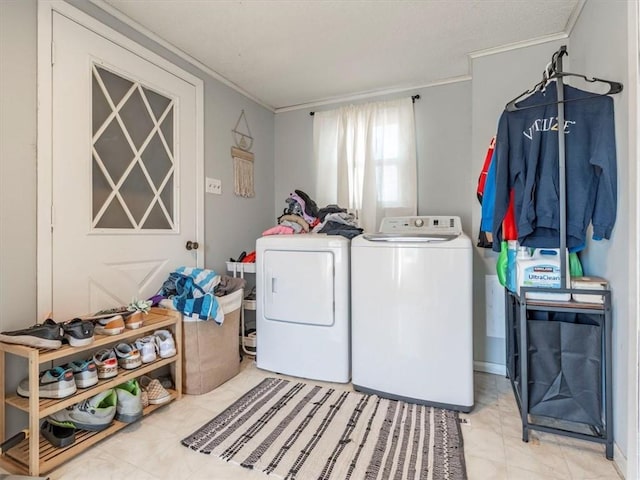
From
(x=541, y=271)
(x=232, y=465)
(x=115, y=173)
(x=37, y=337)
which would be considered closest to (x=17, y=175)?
(x=115, y=173)

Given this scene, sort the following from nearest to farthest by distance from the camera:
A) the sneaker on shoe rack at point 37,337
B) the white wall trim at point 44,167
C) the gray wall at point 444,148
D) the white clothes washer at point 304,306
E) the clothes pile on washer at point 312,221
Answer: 1. the sneaker on shoe rack at point 37,337
2. the white wall trim at point 44,167
3. the white clothes washer at point 304,306
4. the clothes pile on washer at point 312,221
5. the gray wall at point 444,148

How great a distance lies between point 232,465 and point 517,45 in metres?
3.07

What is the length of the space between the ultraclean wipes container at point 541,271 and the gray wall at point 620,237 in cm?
20

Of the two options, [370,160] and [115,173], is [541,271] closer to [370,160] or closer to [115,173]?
[370,160]

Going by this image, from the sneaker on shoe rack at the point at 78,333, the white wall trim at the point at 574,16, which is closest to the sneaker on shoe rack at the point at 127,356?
the sneaker on shoe rack at the point at 78,333

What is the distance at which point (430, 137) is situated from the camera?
2.90 meters

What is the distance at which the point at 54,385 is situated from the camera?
1431 mm

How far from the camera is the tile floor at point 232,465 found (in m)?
1.37

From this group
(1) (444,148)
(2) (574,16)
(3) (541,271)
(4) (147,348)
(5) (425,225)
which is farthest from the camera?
(1) (444,148)

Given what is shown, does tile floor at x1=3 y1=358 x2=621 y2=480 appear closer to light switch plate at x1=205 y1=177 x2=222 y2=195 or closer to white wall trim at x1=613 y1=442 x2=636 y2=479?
white wall trim at x1=613 y1=442 x2=636 y2=479

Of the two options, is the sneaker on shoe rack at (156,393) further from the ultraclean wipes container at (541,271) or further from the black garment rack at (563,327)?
the ultraclean wipes container at (541,271)

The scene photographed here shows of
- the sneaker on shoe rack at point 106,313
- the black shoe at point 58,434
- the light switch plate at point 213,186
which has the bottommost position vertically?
the black shoe at point 58,434

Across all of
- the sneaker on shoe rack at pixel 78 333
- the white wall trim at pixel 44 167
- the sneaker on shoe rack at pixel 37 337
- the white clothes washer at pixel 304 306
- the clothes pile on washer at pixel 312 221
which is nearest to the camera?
the sneaker on shoe rack at pixel 37 337

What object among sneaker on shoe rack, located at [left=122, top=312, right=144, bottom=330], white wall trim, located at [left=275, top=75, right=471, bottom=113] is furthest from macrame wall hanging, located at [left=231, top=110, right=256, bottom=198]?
sneaker on shoe rack, located at [left=122, top=312, right=144, bottom=330]
